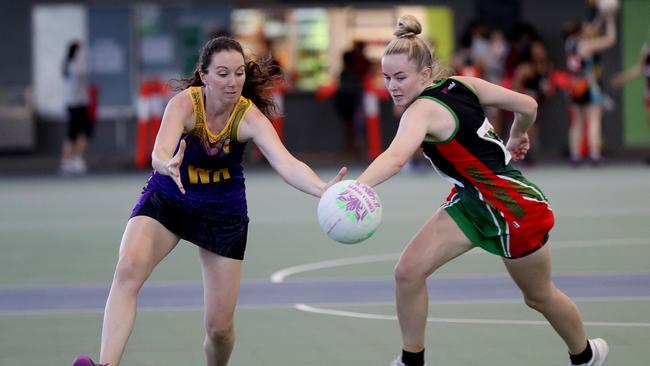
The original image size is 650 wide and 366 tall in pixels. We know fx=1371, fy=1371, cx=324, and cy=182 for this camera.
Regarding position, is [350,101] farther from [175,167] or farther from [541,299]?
[175,167]

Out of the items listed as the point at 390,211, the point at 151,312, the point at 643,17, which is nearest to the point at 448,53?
the point at 643,17

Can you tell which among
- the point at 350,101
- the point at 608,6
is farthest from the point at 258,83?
the point at 350,101

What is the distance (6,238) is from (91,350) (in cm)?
693

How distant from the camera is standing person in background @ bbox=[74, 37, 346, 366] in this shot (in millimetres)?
6980

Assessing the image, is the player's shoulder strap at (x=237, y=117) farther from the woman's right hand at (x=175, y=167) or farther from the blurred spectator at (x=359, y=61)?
the blurred spectator at (x=359, y=61)

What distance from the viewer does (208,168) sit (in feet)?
23.4

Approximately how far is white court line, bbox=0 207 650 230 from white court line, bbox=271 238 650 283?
7.78 feet

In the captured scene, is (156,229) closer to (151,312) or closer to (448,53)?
(151,312)

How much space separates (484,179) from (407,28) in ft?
2.88

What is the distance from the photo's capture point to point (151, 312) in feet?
32.9

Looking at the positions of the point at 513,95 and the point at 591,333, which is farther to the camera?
the point at 591,333

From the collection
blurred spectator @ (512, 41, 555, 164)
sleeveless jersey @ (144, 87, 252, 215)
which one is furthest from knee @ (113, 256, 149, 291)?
blurred spectator @ (512, 41, 555, 164)

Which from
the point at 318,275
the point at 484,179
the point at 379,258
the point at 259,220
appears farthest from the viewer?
the point at 259,220

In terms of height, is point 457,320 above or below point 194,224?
below
